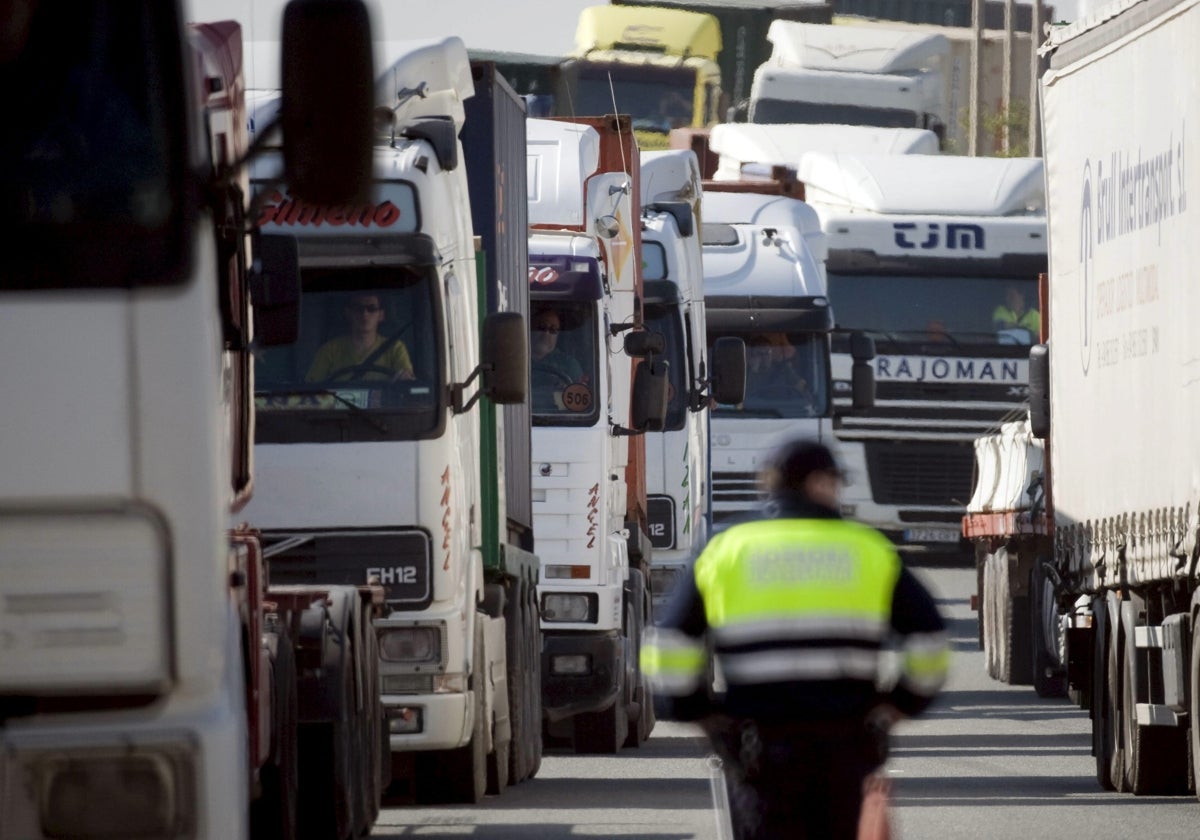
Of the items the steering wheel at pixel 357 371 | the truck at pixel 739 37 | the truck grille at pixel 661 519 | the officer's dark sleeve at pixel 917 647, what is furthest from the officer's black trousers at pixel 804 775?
the truck at pixel 739 37

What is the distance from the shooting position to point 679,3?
193ft

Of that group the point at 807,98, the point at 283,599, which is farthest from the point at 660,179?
the point at 807,98

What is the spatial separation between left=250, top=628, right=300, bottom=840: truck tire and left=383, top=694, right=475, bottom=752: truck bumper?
2.70 m

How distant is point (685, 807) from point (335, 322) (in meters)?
3.51

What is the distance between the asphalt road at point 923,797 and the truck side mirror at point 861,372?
231 inches

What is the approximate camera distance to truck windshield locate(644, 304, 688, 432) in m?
20.9

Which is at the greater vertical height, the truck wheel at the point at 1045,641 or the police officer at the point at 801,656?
the police officer at the point at 801,656

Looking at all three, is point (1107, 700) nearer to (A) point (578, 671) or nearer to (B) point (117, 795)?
(A) point (578, 671)

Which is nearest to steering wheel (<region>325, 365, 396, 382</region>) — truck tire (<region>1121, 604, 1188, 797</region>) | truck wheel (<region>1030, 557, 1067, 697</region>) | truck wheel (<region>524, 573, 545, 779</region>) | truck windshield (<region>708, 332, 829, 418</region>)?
truck wheel (<region>524, 573, 545, 779</region>)

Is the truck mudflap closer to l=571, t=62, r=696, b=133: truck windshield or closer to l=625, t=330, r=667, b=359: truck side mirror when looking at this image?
l=625, t=330, r=667, b=359: truck side mirror

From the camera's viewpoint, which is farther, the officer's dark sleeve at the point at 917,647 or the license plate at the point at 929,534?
the license plate at the point at 929,534

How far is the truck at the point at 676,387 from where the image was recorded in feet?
68.8

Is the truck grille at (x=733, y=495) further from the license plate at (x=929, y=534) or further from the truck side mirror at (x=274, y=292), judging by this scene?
the truck side mirror at (x=274, y=292)

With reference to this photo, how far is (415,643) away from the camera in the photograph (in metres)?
13.0
